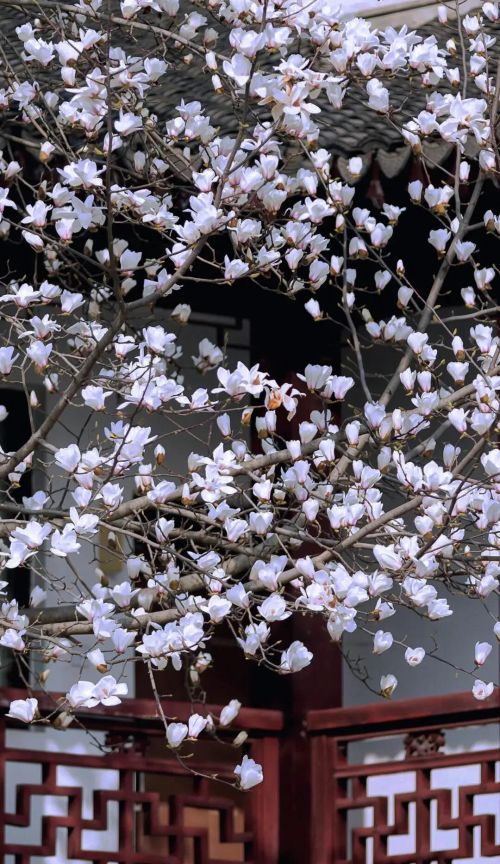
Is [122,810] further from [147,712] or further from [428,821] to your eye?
[428,821]

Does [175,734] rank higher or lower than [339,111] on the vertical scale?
lower

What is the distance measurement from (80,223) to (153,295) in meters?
0.42

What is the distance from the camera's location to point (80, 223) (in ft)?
15.8

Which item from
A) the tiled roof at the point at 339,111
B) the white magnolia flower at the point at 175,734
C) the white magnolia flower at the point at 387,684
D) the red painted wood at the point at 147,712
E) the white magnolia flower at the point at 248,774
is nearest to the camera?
the white magnolia flower at the point at 175,734

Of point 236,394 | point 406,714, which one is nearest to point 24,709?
point 236,394

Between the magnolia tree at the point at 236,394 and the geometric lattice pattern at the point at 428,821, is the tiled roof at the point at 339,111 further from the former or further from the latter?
the geometric lattice pattern at the point at 428,821

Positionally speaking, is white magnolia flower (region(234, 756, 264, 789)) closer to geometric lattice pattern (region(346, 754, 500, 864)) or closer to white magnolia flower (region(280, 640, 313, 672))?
white magnolia flower (region(280, 640, 313, 672))

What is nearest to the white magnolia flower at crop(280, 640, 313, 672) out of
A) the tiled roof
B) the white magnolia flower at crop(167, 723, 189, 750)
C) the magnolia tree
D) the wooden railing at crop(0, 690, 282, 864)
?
the magnolia tree

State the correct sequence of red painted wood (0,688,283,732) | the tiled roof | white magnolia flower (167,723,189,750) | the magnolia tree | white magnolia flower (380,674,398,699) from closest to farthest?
the magnolia tree, white magnolia flower (167,723,189,750), white magnolia flower (380,674,398,699), red painted wood (0,688,283,732), the tiled roof

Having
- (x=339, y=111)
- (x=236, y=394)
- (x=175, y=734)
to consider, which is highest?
(x=339, y=111)

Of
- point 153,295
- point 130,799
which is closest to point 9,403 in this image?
point 130,799

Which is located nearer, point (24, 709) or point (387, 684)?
point (24, 709)

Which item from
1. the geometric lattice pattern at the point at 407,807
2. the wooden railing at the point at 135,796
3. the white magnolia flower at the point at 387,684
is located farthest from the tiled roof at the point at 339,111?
the geometric lattice pattern at the point at 407,807

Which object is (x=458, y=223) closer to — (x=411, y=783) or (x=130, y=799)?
(x=130, y=799)
